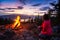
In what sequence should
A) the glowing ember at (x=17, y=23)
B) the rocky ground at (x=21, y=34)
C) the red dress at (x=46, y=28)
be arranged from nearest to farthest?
the red dress at (x=46, y=28), the rocky ground at (x=21, y=34), the glowing ember at (x=17, y=23)

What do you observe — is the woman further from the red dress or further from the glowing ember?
the glowing ember

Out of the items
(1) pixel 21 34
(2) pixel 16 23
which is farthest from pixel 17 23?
(1) pixel 21 34

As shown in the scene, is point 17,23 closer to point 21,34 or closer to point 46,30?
point 21,34

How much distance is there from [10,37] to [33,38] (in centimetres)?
90

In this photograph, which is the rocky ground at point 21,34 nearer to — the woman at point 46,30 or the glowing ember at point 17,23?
the glowing ember at point 17,23

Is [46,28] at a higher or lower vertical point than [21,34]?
higher

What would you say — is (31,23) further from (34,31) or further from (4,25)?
(4,25)

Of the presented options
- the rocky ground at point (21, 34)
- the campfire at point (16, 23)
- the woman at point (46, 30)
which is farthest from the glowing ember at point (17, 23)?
the woman at point (46, 30)

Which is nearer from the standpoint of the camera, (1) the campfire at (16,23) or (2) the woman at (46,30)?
(2) the woman at (46,30)

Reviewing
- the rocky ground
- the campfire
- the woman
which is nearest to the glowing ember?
the campfire

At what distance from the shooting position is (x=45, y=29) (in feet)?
22.4

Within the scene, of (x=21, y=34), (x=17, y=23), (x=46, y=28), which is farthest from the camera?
(x=17, y=23)

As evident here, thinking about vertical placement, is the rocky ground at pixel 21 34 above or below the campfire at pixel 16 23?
below

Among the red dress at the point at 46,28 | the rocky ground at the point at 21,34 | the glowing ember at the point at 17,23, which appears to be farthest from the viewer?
the glowing ember at the point at 17,23
